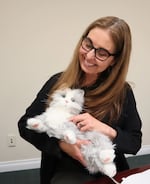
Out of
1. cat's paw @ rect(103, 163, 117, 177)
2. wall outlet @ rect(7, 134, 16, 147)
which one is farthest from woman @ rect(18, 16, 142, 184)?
wall outlet @ rect(7, 134, 16, 147)

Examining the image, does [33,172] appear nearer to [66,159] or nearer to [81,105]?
[66,159]

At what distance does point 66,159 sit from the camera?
1.25m

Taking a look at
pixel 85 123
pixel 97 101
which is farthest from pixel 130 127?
pixel 85 123

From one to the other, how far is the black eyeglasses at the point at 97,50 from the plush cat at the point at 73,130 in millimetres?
160

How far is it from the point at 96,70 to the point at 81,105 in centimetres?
17

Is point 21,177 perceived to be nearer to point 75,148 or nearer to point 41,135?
point 41,135

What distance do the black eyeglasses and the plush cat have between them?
160 mm

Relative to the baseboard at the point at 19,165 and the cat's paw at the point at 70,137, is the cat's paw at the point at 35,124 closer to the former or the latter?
the cat's paw at the point at 70,137

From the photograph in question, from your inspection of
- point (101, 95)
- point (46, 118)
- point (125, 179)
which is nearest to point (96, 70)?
point (101, 95)

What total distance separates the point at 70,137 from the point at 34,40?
1.31m

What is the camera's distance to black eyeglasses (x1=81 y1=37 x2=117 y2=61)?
1149 millimetres

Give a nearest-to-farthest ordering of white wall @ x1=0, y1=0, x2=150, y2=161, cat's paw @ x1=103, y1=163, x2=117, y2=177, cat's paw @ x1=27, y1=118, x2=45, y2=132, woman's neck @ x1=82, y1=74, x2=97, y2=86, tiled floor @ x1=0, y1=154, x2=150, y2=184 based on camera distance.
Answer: cat's paw @ x1=103, y1=163, x2=117, y2=177 < cat's paw @ x1=27, y1=118, x2=45, y2=132 < woman's neck @ x1=82, y1=74, x2=97, y2=86 < white wall @ x1=0, y1=0, x2=150, y2=161 < tiled floor @ x1=0, y1=154, x2=150, y2=184

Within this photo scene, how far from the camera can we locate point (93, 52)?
1.14 metres

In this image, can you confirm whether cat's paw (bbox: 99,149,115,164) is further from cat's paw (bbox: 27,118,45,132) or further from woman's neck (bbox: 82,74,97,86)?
woman's neck (bbox: 82,74,97,86)
